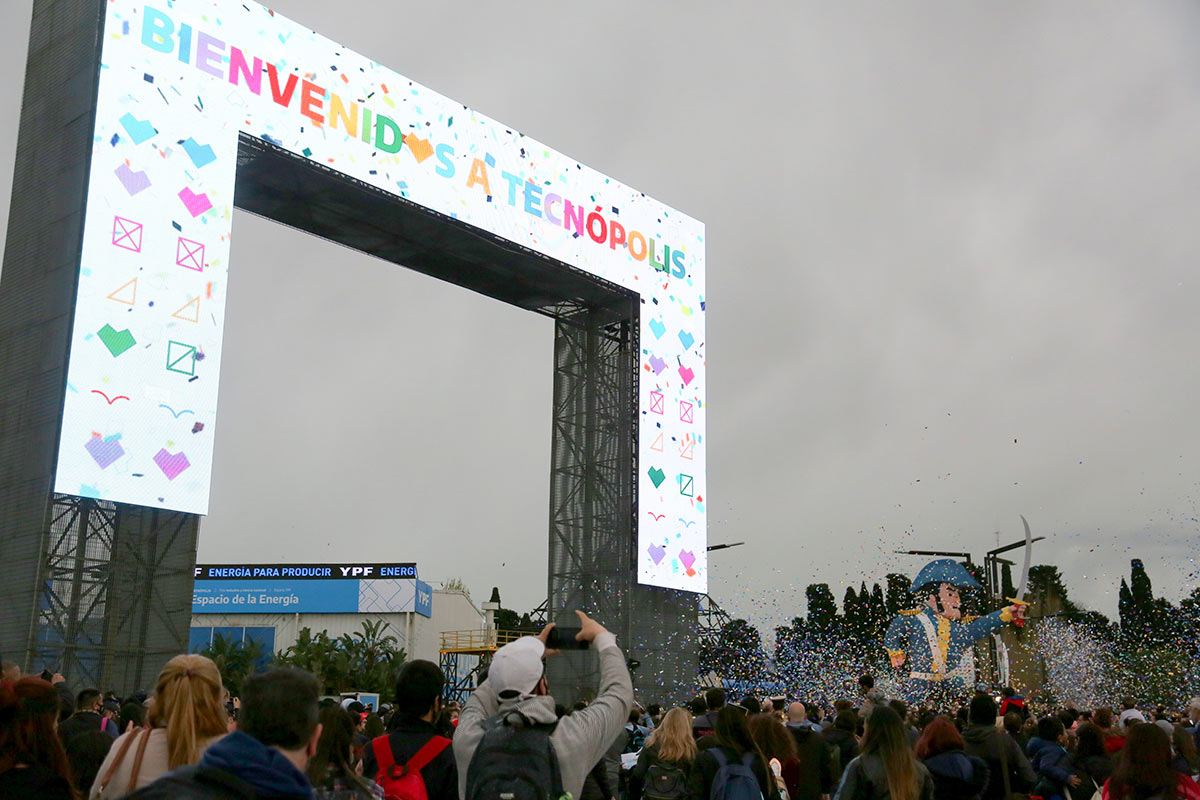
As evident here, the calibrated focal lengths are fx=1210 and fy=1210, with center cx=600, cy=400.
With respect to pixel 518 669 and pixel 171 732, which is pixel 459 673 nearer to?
pixel 171 732

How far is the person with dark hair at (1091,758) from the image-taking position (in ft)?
28.6

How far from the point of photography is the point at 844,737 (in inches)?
392

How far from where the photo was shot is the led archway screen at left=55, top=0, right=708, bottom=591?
1773cm

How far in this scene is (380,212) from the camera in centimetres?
2380

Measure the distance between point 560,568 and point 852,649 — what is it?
1397 cm

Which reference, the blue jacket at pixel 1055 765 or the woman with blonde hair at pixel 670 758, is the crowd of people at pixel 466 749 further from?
the blue jacket at pixel 1055 765

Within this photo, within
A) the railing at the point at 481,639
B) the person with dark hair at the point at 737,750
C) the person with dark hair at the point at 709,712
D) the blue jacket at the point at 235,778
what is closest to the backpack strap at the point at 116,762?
the blue jacket at the point at 235,778

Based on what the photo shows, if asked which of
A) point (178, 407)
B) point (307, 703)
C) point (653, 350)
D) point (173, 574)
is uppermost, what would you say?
point (653, 350)

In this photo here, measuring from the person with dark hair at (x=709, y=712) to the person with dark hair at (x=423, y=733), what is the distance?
456 centimetres

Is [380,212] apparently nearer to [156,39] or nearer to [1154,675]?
[156,39]

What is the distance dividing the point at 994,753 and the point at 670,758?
207 cm

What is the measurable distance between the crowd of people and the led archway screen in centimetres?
1055

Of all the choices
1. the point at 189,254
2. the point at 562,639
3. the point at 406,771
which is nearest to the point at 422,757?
the point at 406,771

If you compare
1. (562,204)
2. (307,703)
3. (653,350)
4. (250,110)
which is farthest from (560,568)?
(307,703)
